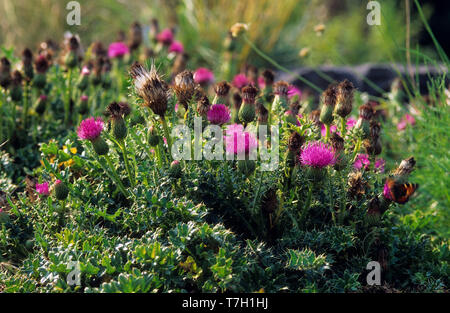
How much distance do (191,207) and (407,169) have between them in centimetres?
85

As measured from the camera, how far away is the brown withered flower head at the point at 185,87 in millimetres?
1884

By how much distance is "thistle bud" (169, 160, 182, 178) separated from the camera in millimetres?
1806

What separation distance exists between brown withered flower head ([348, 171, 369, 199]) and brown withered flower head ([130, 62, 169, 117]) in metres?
0.78

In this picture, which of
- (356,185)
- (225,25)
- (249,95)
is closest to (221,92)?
(249,95)

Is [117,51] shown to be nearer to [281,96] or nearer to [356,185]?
[281,96]

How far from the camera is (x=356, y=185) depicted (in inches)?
75.1

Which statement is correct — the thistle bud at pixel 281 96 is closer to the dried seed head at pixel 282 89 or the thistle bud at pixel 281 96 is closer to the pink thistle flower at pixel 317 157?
the dried seed head at pixel 282 89

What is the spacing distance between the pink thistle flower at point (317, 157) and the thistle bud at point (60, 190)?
913 mm

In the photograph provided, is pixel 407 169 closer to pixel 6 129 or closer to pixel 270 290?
pixel 270 290

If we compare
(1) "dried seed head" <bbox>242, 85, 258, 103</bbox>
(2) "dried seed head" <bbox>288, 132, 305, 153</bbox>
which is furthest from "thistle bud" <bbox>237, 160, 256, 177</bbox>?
(1) "dried seed head" <bbox>242, 85, 258, 103</bbox>

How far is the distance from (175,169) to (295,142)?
0.46 m

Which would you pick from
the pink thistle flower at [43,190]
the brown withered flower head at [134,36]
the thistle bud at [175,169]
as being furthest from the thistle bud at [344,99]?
the brown withered flower head at [134,36]

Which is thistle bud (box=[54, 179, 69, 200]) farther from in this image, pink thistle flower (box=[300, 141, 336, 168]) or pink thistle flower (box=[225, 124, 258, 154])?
pink thistle flower (box=[300, 141, 336, 168])
